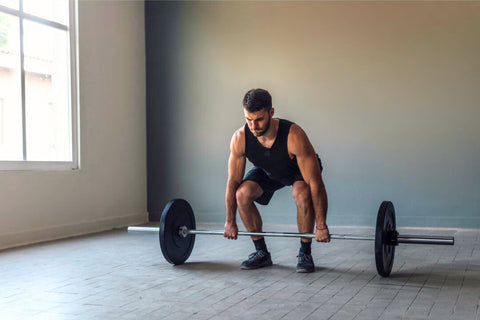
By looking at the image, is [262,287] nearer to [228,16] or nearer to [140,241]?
[140,241]

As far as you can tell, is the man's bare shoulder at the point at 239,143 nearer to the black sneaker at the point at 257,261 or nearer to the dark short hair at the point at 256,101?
the dark short hair at the point at 256,101

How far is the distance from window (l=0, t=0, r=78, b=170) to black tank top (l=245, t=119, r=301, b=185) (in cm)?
223

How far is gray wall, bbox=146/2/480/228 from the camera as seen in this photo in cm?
545

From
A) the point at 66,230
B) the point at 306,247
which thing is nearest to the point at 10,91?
the point at 66,230

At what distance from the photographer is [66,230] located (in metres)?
5.21

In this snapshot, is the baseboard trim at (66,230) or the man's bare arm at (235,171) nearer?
the man's bare arm at (235,171)

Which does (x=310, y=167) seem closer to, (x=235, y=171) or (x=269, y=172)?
(x=269, y=172)

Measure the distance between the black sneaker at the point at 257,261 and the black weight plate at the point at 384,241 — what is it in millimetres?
764

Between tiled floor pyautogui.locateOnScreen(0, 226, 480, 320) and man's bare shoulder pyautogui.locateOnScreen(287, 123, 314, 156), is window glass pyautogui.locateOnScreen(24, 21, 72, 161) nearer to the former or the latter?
tiled floor pyautogui.locateOnScreen(0, 226, 480, 320)

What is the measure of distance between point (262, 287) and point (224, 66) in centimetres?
364

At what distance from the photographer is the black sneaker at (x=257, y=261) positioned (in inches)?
139

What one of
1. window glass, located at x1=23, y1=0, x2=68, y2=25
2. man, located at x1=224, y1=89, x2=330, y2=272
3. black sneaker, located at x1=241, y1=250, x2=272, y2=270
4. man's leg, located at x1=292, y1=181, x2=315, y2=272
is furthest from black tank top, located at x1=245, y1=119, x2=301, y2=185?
window glass, located at x1=23, y1=0, x2=68, y2=25

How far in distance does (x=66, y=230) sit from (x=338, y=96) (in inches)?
116

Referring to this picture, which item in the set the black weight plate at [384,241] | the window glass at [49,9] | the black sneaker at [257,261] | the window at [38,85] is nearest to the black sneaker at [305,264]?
the black sneaker at [257,261]
